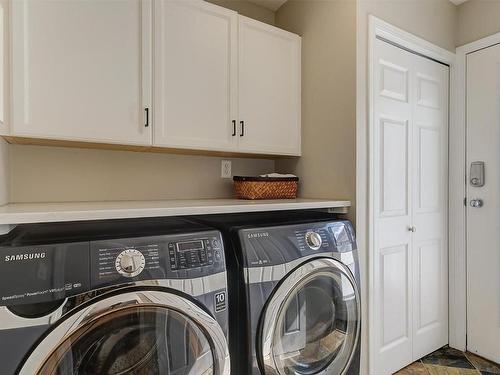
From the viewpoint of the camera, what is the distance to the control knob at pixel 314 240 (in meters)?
1.43

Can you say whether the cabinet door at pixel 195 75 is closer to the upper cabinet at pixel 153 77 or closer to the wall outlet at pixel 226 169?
the upper cabinet at pixel 153 77

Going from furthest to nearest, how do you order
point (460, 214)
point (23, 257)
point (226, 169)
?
1. point (460, 214)
2. point (226, 169)
3. point (23, 257)

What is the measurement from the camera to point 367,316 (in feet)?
5.67

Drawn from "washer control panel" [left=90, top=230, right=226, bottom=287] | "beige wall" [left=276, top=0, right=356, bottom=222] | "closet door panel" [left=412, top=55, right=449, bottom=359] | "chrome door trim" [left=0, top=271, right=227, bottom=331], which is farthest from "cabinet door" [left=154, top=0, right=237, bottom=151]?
"closet door panel" [left=412, top=55, right=449, bottom=359]

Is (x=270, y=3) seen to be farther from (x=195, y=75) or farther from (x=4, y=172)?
(x=4, y=172)

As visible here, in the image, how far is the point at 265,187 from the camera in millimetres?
1836

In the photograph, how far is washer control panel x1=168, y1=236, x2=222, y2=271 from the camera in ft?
3.65

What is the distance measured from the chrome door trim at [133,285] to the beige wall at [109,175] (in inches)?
33.6

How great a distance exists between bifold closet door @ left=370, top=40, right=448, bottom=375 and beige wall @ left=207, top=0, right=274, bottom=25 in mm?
847

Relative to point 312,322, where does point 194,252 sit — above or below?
above

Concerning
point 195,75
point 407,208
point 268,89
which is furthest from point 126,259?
point 407,208

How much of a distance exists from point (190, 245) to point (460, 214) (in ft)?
6.54

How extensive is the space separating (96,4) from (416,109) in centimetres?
187

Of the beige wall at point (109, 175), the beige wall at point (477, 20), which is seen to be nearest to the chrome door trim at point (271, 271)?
the beige wall at point (109, 175)
